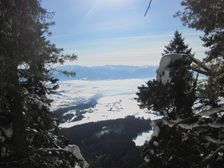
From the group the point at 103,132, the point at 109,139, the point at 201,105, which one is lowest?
the point at 103,132

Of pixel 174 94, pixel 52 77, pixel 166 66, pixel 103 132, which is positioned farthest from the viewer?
pixel 103 132

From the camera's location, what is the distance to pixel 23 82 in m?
10.9

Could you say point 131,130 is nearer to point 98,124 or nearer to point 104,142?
point 98,124

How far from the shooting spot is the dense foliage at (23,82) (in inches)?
331

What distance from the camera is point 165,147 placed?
9.48 metres

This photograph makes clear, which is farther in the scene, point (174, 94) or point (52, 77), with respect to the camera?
point (174, 94)

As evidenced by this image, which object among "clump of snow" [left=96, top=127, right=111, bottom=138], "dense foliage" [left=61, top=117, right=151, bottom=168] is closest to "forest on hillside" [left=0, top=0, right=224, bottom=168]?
"dense foliage" [left=61, top=117, right=151, bottom=168]

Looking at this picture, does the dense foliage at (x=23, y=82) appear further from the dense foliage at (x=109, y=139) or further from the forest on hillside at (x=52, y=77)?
the dense foliage at (x=109, y=139)

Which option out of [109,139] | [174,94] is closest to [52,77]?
[174,94]

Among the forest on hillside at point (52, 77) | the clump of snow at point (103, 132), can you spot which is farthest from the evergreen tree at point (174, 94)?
the clump of snow at point (103, 132)

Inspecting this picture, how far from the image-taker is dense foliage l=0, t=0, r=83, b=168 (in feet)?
27.6

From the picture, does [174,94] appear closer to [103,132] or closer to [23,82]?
[23,82]

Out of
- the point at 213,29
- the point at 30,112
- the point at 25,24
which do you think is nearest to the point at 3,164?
the point at 30,112

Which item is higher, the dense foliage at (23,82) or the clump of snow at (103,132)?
the dense foliage at (23,82)
